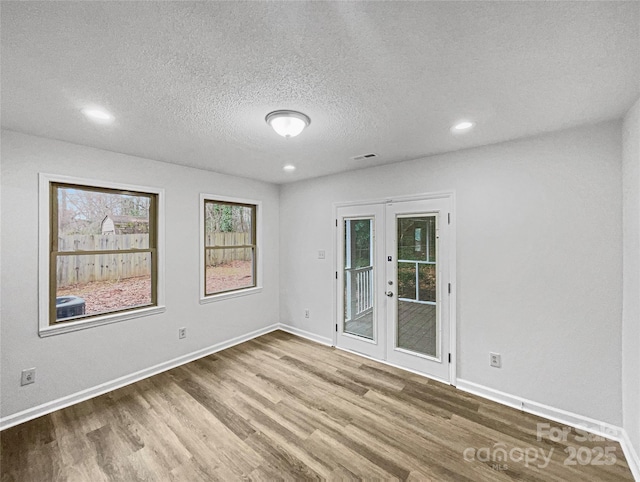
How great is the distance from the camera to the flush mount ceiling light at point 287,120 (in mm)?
1974

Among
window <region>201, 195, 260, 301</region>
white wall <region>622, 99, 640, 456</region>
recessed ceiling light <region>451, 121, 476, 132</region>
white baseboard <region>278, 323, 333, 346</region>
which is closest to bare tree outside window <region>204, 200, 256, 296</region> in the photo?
window <region>201, 195, 260, 301</region>

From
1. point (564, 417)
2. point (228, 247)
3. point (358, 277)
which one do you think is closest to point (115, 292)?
point (228, 247)

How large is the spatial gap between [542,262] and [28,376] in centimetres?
474

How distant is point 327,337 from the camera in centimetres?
402

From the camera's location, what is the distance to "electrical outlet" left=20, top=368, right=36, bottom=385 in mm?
2344

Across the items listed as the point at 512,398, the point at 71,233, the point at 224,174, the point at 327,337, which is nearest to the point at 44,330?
the point at 71,233

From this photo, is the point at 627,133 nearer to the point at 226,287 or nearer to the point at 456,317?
the point at 456,317

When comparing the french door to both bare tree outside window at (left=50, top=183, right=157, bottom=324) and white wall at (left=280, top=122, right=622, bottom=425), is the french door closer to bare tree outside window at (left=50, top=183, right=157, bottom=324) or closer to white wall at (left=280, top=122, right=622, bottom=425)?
white wall at (left=280, top=122, right=622, bottom=425)

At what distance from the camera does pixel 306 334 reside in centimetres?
427

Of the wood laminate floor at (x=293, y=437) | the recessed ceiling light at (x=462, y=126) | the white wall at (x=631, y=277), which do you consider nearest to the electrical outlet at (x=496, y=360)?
the wood laminate floor at (x=293, y=437)

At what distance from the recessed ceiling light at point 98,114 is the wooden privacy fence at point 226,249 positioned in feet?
6.18

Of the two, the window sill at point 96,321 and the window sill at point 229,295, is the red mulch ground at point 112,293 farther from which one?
the window sill at point 229,295

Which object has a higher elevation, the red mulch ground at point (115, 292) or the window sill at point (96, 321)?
the red mulch ground at point (115, 292)

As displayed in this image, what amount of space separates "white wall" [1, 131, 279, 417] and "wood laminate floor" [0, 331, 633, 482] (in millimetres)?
308
